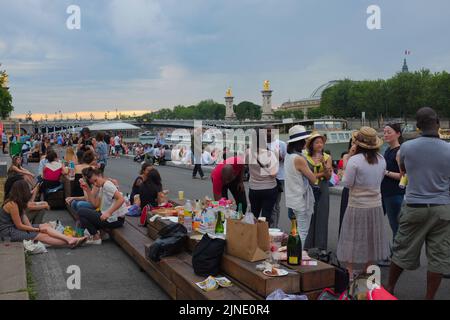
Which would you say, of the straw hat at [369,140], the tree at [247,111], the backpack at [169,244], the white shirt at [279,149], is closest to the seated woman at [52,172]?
the white shirt at [279,149]

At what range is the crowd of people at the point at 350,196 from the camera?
4234 millimetres

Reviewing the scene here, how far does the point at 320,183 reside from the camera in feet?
20.0

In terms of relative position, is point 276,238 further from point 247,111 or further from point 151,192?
point 247,111

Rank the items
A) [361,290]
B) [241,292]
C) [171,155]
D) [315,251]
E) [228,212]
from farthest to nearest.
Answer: [171,155] → [228,212] → [315,251] → [241,292] → [361,290]

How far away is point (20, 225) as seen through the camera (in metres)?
6.69

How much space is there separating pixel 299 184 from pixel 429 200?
1.71m

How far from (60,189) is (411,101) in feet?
264

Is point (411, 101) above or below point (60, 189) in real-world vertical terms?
above

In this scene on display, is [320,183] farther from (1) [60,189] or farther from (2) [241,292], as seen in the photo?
(1) [60,189]

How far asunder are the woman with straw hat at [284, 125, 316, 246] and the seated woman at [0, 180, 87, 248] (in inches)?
145

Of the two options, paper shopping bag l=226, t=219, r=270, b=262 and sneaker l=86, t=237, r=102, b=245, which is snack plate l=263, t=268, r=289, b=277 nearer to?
paper shopping bag l=226, t=219, r=270, b=262

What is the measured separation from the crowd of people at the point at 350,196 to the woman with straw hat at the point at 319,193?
0.5 inches

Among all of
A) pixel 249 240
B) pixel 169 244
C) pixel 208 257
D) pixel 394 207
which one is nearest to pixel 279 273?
pixel 249 240

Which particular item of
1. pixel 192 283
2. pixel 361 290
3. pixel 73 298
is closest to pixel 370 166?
pixel 361 290
